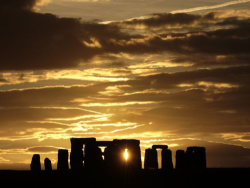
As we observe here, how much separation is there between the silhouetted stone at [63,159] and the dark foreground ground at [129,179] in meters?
1.44

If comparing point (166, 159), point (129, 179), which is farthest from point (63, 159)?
point (166, 159)

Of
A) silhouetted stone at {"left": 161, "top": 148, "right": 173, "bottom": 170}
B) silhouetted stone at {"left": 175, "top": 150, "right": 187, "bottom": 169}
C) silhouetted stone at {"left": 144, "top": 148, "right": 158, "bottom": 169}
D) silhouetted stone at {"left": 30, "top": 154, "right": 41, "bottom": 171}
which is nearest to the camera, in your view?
silhouetted stone at {"left": 30, "top": 154, "right": 41, "bottom": 171}

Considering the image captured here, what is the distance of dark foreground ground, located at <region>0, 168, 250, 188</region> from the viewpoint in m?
51.7

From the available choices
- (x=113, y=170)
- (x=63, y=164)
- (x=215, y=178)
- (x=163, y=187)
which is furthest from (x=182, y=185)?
(x=63, y=164)

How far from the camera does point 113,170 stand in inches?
2372

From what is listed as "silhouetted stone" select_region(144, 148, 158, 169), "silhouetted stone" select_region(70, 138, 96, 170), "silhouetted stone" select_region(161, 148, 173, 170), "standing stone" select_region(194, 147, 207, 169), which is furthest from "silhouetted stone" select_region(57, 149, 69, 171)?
"standing stone" select_region(194, 147, 207, 169)

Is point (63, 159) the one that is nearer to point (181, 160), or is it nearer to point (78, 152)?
point (78, 152)

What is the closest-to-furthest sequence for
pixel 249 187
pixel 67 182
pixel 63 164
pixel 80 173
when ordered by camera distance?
1. pixel 249 187
2. pixel 67 182
3. pixel 80 173
4. pixel 63 164

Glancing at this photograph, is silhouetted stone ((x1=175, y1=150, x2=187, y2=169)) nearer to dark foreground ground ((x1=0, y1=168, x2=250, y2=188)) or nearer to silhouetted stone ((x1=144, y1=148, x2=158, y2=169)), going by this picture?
silhouetted stone ((x1=144, y1=148, x2=158, y2=169))

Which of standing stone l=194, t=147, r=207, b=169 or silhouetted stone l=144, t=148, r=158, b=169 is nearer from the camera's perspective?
standing stone l=194, t=147, r=207, b=169

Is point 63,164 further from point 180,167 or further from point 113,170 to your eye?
point 180,167

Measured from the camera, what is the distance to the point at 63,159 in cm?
6294

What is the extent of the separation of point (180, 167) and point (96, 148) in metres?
8.85

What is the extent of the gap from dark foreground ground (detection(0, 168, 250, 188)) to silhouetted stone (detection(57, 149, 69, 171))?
1.44 metres
